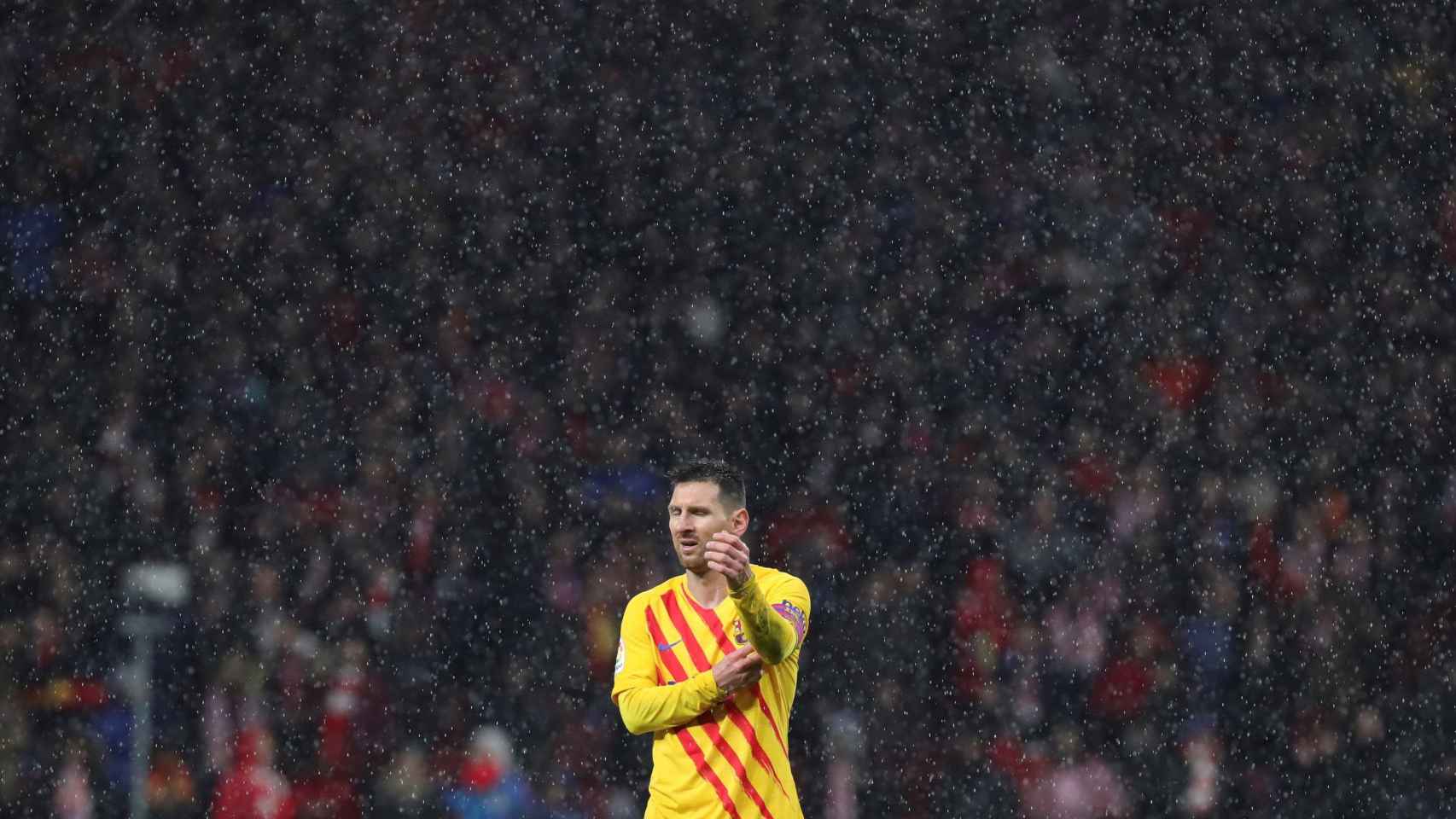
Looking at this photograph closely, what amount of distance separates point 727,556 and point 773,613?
16 centimetres

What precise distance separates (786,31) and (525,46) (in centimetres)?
79

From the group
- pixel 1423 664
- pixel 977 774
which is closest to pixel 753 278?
pixel 977 774

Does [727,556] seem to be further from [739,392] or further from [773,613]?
[739,392]

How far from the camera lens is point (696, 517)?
2.13m

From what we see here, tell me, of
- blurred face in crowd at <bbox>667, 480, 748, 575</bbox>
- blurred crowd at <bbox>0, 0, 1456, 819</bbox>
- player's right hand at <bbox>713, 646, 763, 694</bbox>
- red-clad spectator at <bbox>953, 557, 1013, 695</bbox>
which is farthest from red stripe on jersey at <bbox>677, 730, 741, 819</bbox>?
red-clad spectator at <bbox>953, 557, 1013, 695</bbox>

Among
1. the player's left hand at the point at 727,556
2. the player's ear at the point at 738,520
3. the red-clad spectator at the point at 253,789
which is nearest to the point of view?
the player's left hand at the point at 727,556

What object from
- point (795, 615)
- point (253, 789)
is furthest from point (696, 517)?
point (253, 789)

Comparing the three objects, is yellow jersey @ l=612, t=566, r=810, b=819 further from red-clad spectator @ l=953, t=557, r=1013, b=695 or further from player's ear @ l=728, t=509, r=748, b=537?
red-clad spectator @ l=953, t=557, r=1013, b=695

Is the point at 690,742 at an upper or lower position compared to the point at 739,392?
lower

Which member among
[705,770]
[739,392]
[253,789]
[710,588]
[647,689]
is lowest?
[705,770]

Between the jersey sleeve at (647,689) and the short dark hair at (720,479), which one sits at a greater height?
the short dark hair at (720,479)

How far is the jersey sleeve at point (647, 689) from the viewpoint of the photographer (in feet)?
6.75

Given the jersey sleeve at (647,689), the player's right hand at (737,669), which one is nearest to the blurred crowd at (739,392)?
the jersey sleeve at (647,689)

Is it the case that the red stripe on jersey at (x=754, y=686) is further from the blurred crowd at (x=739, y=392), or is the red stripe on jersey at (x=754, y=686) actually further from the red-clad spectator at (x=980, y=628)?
the red-clad spectator at (x=980, y=628)
